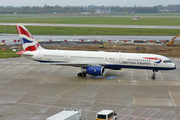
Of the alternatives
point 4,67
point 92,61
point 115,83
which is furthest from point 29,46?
point 115,83

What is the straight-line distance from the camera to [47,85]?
47.8m

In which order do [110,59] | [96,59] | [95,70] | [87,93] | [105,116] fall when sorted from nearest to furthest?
1. [105,116]
2. [87,93]
3. [95,70]
4. [110,59]
5. [96,59]

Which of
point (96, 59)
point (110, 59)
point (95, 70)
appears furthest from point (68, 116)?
point (96, 59)

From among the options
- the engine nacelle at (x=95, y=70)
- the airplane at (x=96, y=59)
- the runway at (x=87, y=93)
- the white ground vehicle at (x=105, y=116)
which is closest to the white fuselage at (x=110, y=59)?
the airplane at (x=96, y=59)

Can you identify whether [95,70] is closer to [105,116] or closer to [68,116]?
[105,116]

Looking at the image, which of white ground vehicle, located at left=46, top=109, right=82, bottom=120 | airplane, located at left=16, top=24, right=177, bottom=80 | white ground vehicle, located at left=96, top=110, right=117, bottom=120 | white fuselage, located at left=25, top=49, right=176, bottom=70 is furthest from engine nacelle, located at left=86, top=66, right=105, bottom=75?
white ground vehicle, located at left=46, top=109, right=82, bottom=120

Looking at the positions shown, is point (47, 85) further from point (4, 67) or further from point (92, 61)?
point (4, 67)

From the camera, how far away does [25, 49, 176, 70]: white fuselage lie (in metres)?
50.3

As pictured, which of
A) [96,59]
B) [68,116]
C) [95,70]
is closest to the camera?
[68,116]

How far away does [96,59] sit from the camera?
173 feet

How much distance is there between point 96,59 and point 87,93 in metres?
11.3

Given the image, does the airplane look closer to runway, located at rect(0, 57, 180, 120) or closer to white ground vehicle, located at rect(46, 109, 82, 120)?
runway, located at rect(0, 57, 180, 120)

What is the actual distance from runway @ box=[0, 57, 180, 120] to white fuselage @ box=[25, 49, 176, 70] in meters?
2.52

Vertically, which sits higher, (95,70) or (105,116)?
(105,116)
